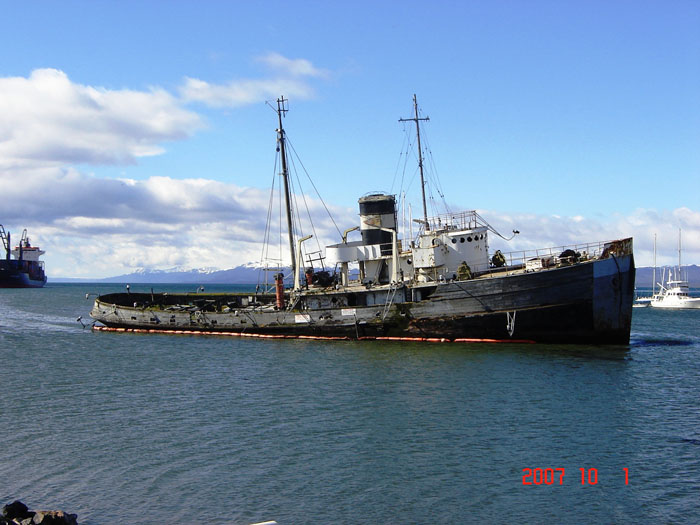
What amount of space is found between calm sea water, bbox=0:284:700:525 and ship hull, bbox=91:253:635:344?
1.20 metres

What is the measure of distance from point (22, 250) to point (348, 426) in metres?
165

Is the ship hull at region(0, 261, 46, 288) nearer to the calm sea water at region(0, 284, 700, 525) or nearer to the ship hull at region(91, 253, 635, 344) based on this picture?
the ship hull at region(91, 253, 635, 344)

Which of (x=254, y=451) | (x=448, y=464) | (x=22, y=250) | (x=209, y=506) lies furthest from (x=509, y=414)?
(x=22, y=250)

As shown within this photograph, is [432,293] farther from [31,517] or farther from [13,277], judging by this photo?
[13,277]

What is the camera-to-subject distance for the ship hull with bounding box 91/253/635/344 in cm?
3186

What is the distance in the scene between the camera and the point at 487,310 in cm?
3334

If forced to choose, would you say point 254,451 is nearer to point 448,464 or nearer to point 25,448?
point 448,464

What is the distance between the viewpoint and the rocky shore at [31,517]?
11.8m

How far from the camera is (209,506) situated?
1396 cm

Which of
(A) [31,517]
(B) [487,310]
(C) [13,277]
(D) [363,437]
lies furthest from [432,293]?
(C) [13,277]

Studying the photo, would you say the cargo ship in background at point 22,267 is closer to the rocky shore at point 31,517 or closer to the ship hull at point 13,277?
the ship hull at point 13,277

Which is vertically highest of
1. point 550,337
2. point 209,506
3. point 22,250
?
point 22,250

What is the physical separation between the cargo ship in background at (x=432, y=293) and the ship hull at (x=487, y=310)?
0.17 feet

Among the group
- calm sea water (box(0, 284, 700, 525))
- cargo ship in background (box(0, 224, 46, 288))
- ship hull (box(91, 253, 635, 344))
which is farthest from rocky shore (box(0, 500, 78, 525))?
cargo ship in background (box(0, 224, 46, 288))
